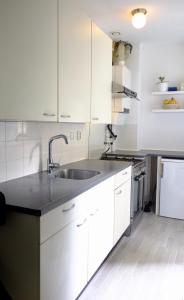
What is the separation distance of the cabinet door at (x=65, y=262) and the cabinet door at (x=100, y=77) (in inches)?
45.6

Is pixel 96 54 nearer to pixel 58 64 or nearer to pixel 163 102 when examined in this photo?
pixel 58 64

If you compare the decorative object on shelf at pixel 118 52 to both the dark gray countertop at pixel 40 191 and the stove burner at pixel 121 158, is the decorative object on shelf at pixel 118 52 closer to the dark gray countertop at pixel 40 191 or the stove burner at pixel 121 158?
the stove burner at pixel 121 158

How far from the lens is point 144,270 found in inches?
88.7

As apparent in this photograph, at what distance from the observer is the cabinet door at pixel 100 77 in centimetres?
241

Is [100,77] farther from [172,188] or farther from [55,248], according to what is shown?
[172,188]

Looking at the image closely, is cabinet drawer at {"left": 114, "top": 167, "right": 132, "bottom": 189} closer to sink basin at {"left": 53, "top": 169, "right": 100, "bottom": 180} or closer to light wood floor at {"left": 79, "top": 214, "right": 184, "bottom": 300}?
sink basin at {"left": 53, "top": 169, "right": 100, "bottom": 180}

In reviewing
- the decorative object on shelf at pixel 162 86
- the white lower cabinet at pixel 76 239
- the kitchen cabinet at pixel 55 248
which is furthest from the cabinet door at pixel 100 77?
the decorative object on shelf at pixel 162 86

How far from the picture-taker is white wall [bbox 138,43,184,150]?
390 cm

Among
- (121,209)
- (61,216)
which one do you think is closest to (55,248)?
(61,216)

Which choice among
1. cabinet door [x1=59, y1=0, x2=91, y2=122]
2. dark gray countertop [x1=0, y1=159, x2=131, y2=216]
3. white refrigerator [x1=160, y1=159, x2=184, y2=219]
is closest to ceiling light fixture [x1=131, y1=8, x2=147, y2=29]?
cabinet door [x1=59, y1=0, x2=91, y2=122]

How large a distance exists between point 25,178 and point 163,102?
2.74 metres

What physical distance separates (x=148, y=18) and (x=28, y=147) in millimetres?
2018

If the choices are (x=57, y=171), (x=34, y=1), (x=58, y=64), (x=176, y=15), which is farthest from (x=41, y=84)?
(x=176, y=15)

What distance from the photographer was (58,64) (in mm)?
1764
